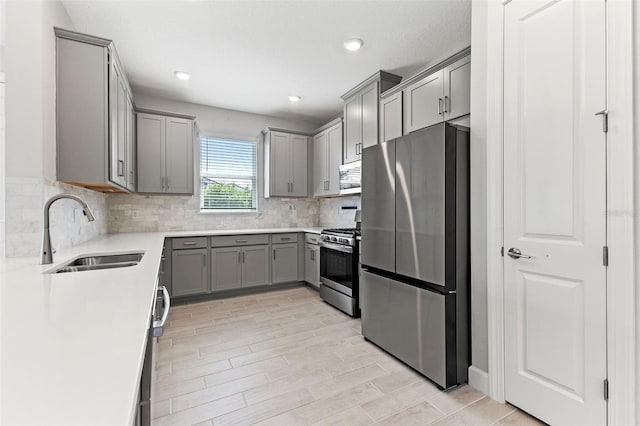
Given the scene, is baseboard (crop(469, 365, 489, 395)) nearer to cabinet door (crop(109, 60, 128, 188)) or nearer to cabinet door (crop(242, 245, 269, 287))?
cabinet door (crop(242, 245, 269, 287))

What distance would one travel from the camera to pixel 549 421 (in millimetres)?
1659

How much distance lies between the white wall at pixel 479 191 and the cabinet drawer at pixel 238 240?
289 centimetres

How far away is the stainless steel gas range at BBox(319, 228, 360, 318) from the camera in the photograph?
10.9ft

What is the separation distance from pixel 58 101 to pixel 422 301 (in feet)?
9.80

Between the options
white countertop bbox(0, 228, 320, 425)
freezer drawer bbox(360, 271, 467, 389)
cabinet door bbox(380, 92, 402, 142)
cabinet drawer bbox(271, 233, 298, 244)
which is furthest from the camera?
cabinet drawer bbox(271, 233, 298, 244)

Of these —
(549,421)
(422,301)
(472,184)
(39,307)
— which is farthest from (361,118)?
(39,307)

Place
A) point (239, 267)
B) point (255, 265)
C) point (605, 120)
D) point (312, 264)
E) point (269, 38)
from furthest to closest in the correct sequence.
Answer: point (312, 264), point (255, 265), point (239, 267), point (269, 38), point (605, 120)

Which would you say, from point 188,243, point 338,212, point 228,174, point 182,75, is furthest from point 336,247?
point 182,75

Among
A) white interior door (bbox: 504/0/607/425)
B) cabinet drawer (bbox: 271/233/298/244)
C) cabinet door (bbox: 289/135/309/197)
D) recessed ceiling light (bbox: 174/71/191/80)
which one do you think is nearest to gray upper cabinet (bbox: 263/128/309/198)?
cabinet door (bbox: 289/135/309/197)

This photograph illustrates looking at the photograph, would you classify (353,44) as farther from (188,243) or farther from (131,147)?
(188,243)

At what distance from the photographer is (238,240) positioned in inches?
161

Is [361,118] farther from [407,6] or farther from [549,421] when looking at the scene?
[549,421]

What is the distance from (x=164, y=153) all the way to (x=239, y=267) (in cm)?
180

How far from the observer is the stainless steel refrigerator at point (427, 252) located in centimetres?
200
